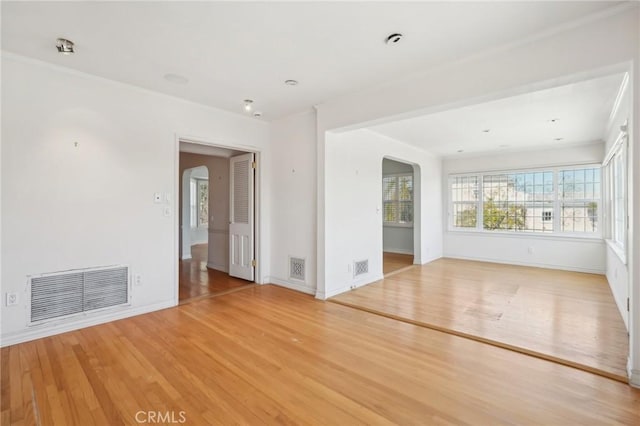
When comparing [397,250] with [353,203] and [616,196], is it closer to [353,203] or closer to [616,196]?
[353,203]

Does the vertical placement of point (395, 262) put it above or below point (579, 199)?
below

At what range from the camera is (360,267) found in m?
4.88

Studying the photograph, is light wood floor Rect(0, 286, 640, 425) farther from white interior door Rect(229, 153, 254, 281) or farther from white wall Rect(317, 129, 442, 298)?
white interior door Rect(229, 153, 254, 281)

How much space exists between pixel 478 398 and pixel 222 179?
5.46 metres

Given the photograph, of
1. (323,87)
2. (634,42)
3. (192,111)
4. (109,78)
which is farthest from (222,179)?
(634,42)

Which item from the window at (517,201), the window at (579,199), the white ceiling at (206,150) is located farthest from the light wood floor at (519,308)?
the white ceiling at (206,150)

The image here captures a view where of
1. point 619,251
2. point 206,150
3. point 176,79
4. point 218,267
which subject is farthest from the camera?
point 218,267

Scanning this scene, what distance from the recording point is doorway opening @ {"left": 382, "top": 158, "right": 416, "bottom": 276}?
8156 mm

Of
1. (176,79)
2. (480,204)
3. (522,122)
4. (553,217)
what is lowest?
(553,217)

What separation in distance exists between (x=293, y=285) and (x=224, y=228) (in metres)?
2.16

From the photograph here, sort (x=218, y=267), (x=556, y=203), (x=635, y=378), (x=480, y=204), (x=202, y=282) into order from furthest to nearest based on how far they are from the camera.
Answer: (x=480, y=204), (x=556, y=203), (x=218, y=267), (x=202, y=282), (x=635, y=378)

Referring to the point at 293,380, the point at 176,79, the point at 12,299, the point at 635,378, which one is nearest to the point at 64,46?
the point at 176,79

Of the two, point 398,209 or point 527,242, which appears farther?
point 398,209

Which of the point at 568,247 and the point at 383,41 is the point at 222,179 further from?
the point at 568,247
